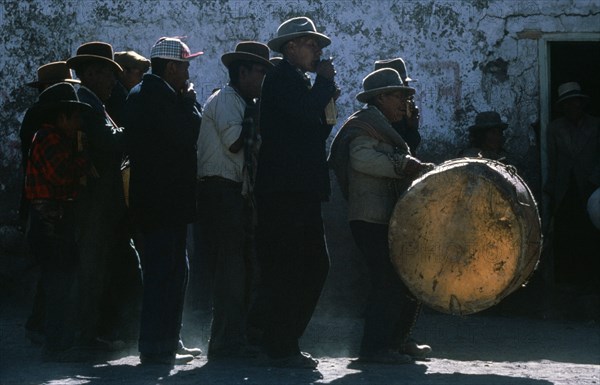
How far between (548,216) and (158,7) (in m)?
3.87

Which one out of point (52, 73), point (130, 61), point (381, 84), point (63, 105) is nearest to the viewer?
point (63, 105)

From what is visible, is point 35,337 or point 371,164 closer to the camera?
point 371,164

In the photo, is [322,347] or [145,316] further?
[322,347]

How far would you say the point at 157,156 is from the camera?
668cm

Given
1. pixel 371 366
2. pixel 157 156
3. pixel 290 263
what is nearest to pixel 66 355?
pixel 157 156

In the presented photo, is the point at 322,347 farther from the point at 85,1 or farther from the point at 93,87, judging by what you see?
the point at 85,1

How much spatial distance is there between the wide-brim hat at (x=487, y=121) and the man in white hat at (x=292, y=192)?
327 cm

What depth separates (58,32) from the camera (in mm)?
10375

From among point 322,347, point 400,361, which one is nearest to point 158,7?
point 322,347

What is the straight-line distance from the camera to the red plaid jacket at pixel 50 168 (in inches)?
269

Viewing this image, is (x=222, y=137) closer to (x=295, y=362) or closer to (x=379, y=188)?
(x=379, y=188)

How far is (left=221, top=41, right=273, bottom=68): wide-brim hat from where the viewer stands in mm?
7363

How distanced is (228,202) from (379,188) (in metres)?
0.90

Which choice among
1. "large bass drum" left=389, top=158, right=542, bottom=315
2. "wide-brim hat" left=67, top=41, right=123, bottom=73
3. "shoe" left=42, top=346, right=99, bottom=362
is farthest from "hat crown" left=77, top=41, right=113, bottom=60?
"large bass drum" left=389, top=158, right=542, bottom=315
